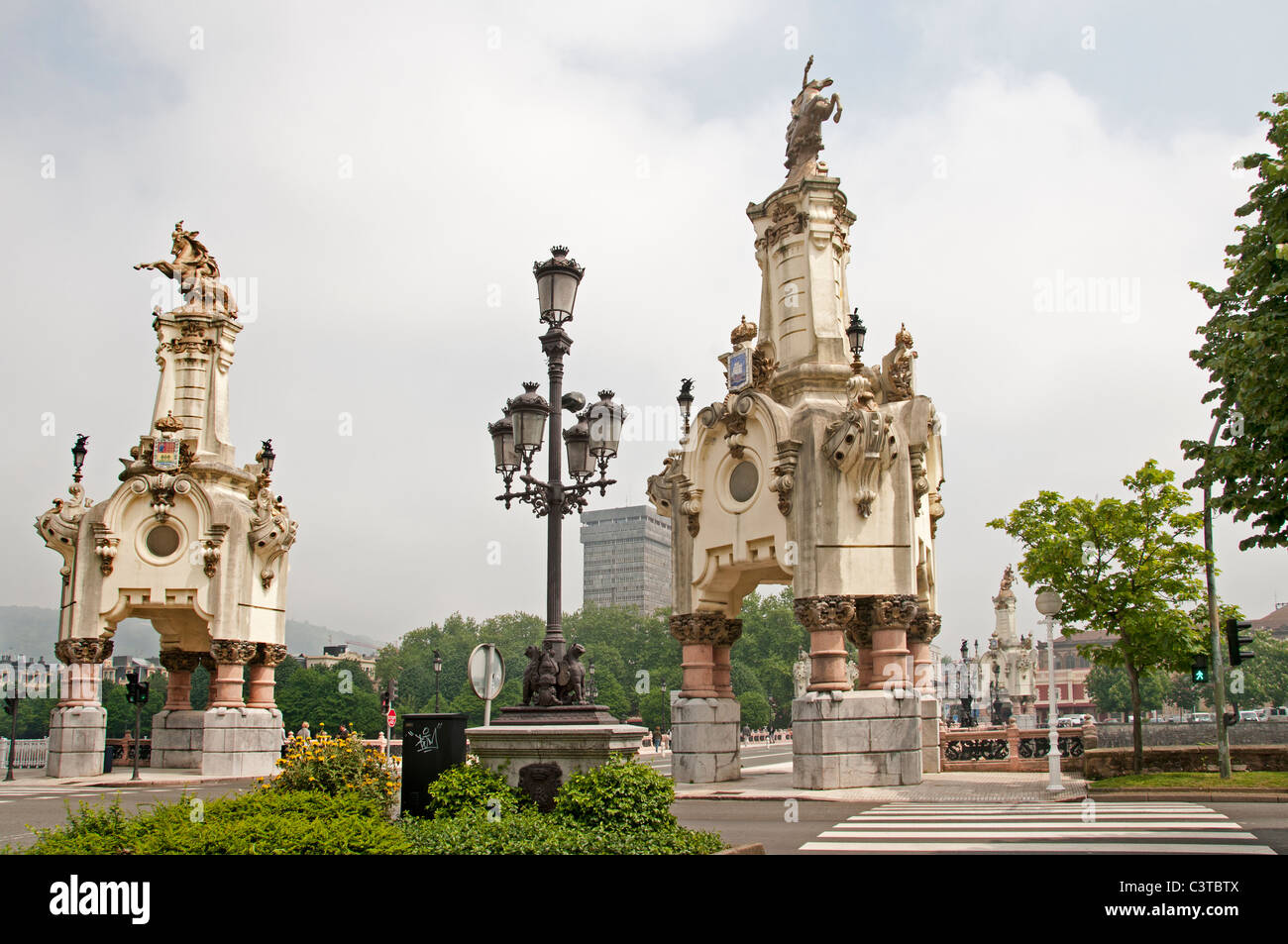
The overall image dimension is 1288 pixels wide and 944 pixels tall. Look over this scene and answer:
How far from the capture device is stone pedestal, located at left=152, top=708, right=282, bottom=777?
32.0 meters

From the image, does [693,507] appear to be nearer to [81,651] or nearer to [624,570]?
[81,651]

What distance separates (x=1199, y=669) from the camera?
23.4 m

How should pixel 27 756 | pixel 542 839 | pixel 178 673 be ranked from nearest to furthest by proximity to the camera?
1. pixel 542 839
2. pixel 178 673
3. pixel 27 756

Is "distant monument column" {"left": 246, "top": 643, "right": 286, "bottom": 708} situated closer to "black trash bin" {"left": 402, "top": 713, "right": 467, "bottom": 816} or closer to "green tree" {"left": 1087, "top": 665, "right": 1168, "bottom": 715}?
"black trash bin" {"left": 402, "top": 713, "right": 467, "bottom": 816}

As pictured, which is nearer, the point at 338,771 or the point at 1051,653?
the point at 338,771

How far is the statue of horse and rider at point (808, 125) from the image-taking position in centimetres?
2814

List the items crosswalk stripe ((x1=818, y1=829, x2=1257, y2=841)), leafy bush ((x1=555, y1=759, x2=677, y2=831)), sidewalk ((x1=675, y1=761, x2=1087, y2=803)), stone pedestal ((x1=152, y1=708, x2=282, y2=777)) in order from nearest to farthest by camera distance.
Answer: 1. leafy bush ((x1=555, y1=759, x2=677, y2=831))
2. crosswalk stripe ((x1=818, y1=829, x2=1257, y2=841))
3. sidewalk ((x1=675, y1=761, x2=1087, y2=803))
4. stone pedestal ((x1=152, y1=708, x2=282, y2=777))

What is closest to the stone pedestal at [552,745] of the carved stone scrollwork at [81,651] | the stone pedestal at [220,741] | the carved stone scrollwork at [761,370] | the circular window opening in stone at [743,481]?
the circular window opening in stone at [743,481]

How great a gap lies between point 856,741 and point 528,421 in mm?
13314

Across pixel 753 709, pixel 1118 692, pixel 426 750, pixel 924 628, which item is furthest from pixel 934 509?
pixel 1118 692

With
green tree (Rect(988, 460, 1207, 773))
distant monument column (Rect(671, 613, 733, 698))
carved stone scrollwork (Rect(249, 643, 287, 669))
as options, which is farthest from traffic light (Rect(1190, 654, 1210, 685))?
carved stone scrollwork (Rect(249, 643, 287, 669))

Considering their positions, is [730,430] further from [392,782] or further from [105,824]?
[105,824]

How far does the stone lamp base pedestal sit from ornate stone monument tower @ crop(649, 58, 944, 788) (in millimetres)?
12386
